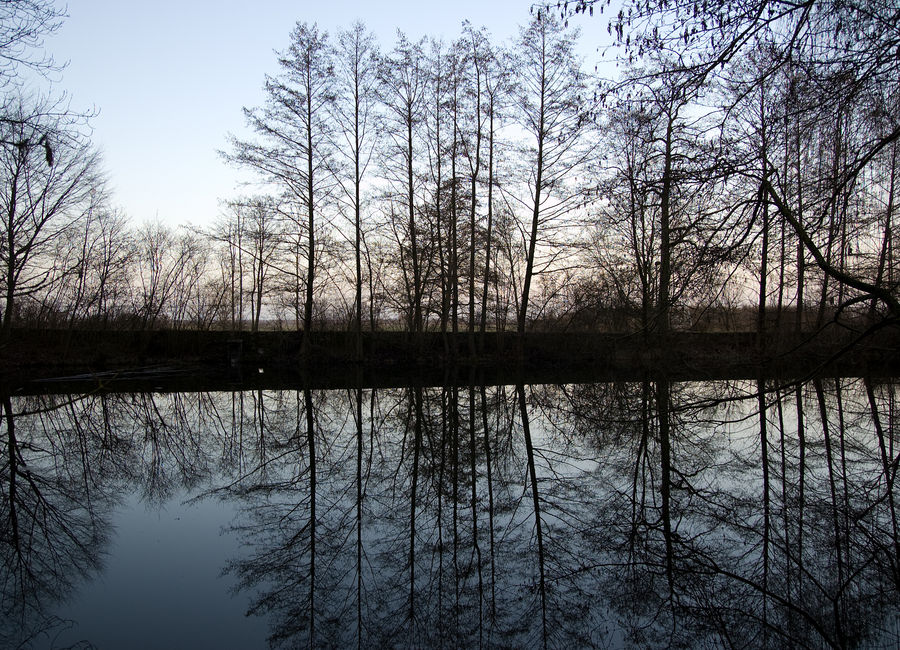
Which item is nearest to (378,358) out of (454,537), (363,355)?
(363,355)

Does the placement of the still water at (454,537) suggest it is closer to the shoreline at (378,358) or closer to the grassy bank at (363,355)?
the shoreline at (378,358)

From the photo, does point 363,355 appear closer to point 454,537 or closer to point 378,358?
point 378,358

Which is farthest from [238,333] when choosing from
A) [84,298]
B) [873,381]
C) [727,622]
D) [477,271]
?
[727,622]

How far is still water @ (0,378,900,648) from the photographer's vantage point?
114 inches

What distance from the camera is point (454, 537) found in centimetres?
409

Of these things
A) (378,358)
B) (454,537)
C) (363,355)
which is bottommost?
(454,537)

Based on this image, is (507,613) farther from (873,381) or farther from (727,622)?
(873,381)

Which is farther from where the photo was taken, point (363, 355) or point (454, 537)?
point (363, 355)

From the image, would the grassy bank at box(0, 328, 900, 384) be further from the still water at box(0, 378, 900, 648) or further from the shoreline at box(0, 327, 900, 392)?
the still water at box(0, 378, 900, 648)

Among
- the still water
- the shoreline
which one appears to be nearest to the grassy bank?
the shoreline

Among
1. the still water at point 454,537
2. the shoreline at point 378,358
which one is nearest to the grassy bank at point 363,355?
the shoreline at point 378,358

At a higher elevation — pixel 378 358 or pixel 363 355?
pixel 363 355

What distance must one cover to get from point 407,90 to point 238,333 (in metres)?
11.7

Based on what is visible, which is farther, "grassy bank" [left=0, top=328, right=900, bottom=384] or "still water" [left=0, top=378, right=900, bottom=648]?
"grassy bank" [left=0, top=328, right=900, bottom=384]
